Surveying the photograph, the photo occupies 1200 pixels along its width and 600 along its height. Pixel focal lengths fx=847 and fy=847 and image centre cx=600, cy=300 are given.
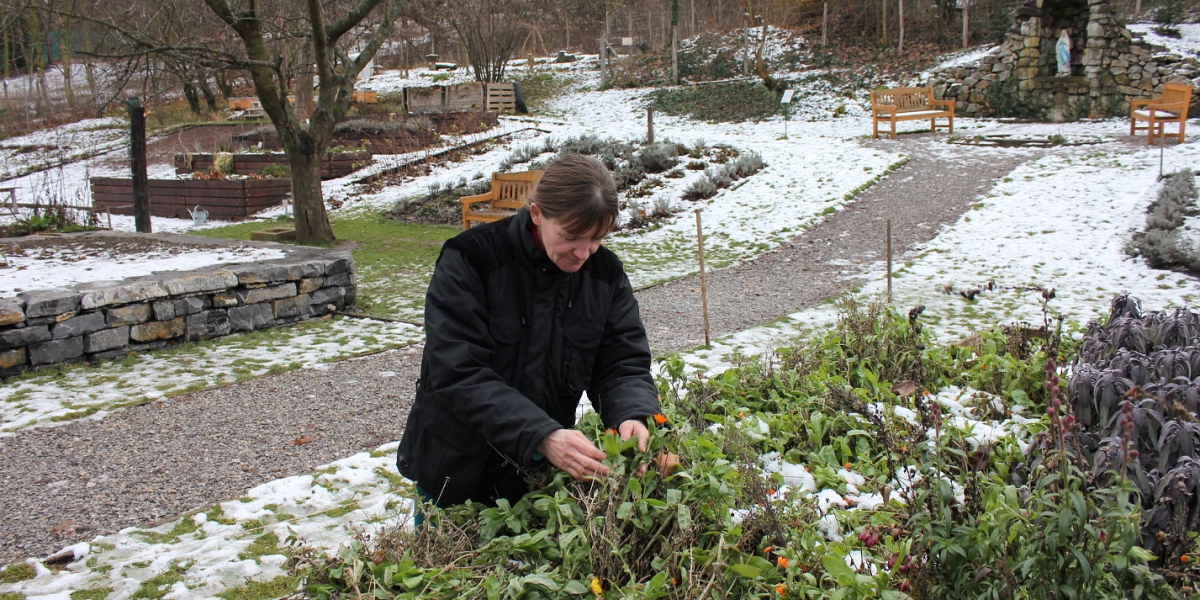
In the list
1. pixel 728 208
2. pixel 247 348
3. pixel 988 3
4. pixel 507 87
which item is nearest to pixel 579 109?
pixel 507 87

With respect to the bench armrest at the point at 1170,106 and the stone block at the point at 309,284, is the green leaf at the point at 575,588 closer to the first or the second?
the stone block at the point at 309,284

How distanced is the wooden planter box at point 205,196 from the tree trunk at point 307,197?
15.2 ft

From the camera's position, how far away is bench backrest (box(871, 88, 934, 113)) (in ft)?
59.9

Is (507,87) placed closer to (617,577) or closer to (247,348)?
(247,348)

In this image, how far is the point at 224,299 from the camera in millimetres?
6922

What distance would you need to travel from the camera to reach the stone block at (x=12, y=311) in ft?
18.7

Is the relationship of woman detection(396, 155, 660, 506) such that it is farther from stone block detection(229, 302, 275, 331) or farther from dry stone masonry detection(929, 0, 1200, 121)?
dry stone masonry detection(929, 0, 1200, 121)

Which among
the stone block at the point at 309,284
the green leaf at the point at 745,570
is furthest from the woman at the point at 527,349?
the stone block at the point at 309,284

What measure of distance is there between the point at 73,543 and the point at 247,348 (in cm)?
330

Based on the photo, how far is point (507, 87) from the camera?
25812mm

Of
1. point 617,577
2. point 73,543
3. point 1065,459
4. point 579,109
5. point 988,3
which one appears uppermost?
point 988,3

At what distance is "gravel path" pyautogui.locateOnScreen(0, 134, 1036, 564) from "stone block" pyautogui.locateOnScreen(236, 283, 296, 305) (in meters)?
1.44

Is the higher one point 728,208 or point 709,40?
point 709,40

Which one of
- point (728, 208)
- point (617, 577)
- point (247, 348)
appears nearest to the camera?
point (617, 577)
